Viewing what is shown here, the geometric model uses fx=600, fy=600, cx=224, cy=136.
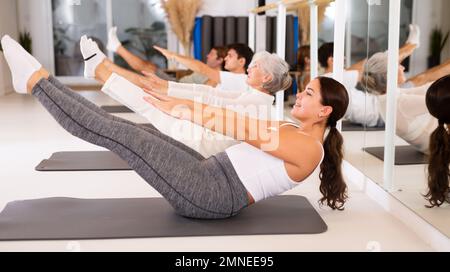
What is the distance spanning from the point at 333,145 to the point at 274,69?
1027mm

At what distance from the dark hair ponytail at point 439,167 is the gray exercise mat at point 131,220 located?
48cm

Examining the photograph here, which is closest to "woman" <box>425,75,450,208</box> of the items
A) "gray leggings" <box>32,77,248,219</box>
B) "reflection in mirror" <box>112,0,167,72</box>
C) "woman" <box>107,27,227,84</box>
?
"gray leggings" <box>32,77,248,219</box>

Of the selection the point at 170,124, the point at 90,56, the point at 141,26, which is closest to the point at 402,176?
the point at 170,124

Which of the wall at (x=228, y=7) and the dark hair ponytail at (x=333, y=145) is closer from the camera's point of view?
the dark hair ponytail at (x=333, y=145)

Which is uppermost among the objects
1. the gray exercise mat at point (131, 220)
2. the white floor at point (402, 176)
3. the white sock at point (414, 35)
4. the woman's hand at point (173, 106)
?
the white sock at point (414, 35)

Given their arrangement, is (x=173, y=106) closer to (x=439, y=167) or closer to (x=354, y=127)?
(x=439, y=167)

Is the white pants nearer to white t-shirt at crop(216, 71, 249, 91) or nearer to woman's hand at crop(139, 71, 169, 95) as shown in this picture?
woman's hand at crop(139, 71, 169, 95)

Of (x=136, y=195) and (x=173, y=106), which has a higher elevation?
(x=173, y=106)

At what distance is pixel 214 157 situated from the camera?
2.60 metres

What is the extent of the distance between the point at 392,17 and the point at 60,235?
1831mm

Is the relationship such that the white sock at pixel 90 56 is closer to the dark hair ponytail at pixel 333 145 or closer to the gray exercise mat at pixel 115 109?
the dark hair ponytail at pixel 333 145

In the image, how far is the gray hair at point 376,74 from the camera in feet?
10.2

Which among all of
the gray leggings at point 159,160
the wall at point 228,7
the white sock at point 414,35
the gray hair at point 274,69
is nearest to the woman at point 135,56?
the gray hair at point 274,69

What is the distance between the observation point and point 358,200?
3.14 meters
